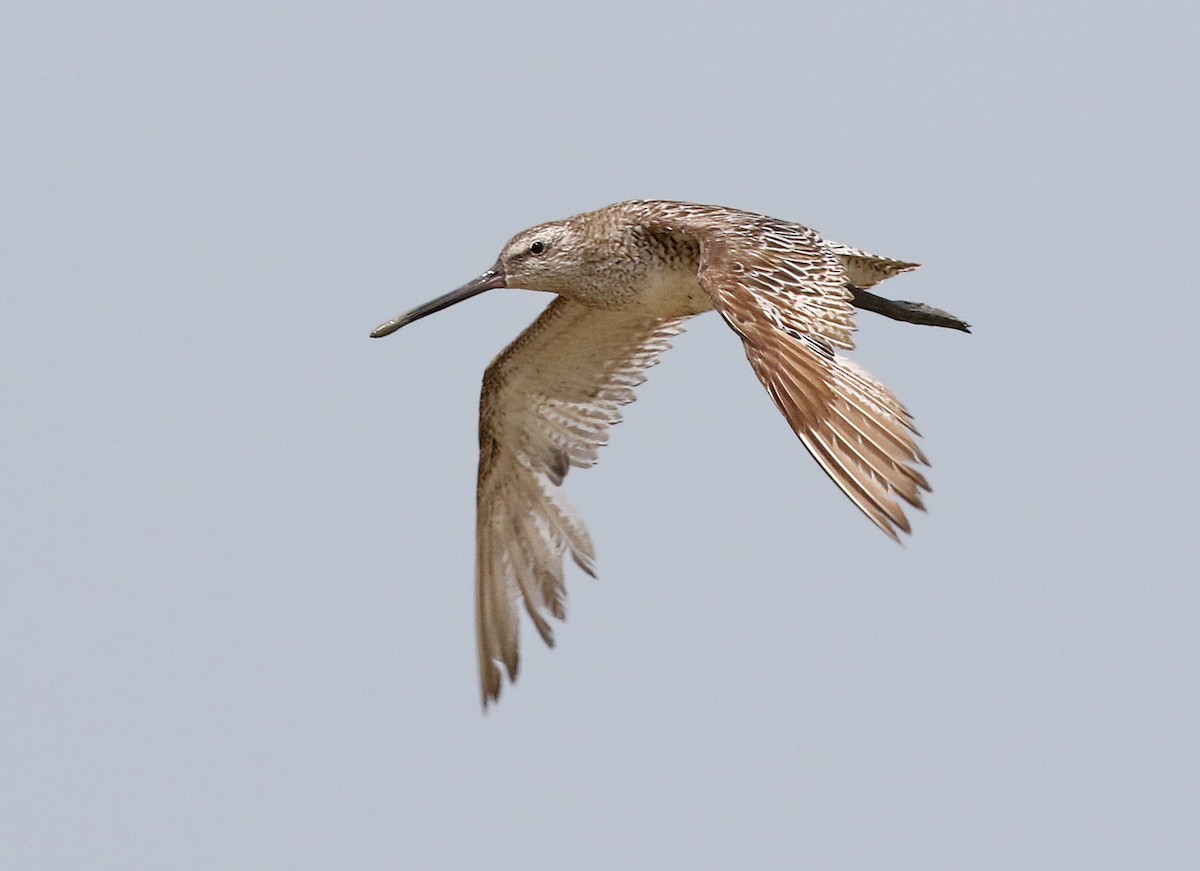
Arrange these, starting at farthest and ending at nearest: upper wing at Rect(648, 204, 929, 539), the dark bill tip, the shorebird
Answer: the dark bill tip
the shorebird
upper wing at Rect(648, 204, 929, 539)

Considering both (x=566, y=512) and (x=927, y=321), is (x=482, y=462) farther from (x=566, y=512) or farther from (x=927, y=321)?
(x=927, y=321)

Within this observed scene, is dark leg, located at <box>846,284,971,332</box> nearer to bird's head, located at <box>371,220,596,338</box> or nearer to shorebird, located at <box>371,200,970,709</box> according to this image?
shorebird, located at <box>371,200,970,709</box>

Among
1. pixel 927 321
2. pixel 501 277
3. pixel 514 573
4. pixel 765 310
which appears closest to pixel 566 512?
pixel 514 573

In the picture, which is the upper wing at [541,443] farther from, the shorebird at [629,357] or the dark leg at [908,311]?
the dark leg at [908,311]

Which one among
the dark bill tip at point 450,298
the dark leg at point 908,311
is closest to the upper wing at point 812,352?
the dark leg at point 908,311

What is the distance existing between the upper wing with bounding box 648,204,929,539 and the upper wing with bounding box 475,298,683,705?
64.2 inches

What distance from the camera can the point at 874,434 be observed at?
8.62 metres

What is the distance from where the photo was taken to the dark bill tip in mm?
11406

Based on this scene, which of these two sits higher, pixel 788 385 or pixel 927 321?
pixel 927 321

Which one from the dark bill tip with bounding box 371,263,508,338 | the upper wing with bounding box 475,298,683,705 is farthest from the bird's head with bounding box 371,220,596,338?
the upper wing with bounding box 475,298,683,705

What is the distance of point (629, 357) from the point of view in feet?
40.5

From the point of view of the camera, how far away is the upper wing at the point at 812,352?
334 inches

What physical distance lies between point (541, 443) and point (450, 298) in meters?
1.39

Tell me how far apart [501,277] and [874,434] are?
3.38 m
